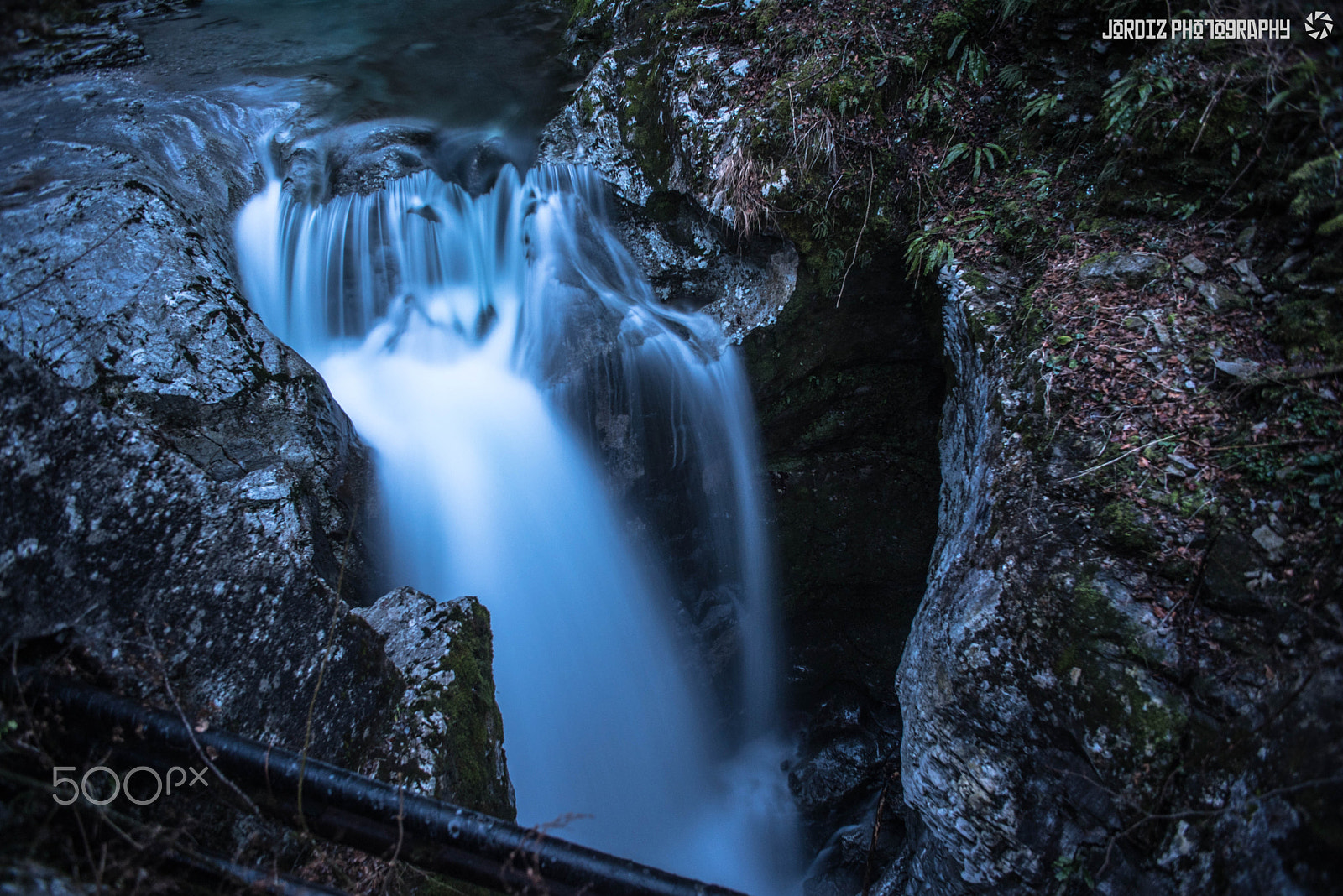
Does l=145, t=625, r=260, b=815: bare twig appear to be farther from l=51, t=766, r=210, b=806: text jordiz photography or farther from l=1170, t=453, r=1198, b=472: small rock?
l=1170, t=453, r=1198, b=472: small rock

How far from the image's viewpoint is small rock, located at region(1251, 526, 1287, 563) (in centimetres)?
269

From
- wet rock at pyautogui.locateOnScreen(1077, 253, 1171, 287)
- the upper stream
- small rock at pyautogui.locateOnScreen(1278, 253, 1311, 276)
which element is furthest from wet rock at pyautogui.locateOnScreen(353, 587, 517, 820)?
small rock at pyautogui.locateOnScreen(1278, 253, 1311, 276)

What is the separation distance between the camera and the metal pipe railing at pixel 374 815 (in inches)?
91.4

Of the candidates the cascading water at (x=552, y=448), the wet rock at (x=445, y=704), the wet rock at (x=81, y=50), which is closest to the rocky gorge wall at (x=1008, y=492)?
the cascading water at (x=552, y=448)

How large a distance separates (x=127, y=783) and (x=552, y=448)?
12.8 feet

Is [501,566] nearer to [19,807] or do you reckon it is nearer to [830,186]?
[19,807]

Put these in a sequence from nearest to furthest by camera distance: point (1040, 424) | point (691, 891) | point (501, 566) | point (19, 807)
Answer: point (19, 807) < point (691, 891) < point (1040, 424) < point (501, 566)

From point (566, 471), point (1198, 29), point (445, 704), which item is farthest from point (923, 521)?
point (445, 704)

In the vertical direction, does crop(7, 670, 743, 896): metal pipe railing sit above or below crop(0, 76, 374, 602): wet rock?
below

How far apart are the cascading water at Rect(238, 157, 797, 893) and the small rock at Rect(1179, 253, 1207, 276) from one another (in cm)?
334

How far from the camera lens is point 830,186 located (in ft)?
17.4

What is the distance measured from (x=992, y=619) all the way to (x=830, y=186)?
146 inches

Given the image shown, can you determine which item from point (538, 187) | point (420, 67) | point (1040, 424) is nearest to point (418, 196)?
point (538, 187)

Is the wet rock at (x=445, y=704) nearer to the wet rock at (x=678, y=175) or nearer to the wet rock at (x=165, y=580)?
the wet rock at (x=165, y=580)
